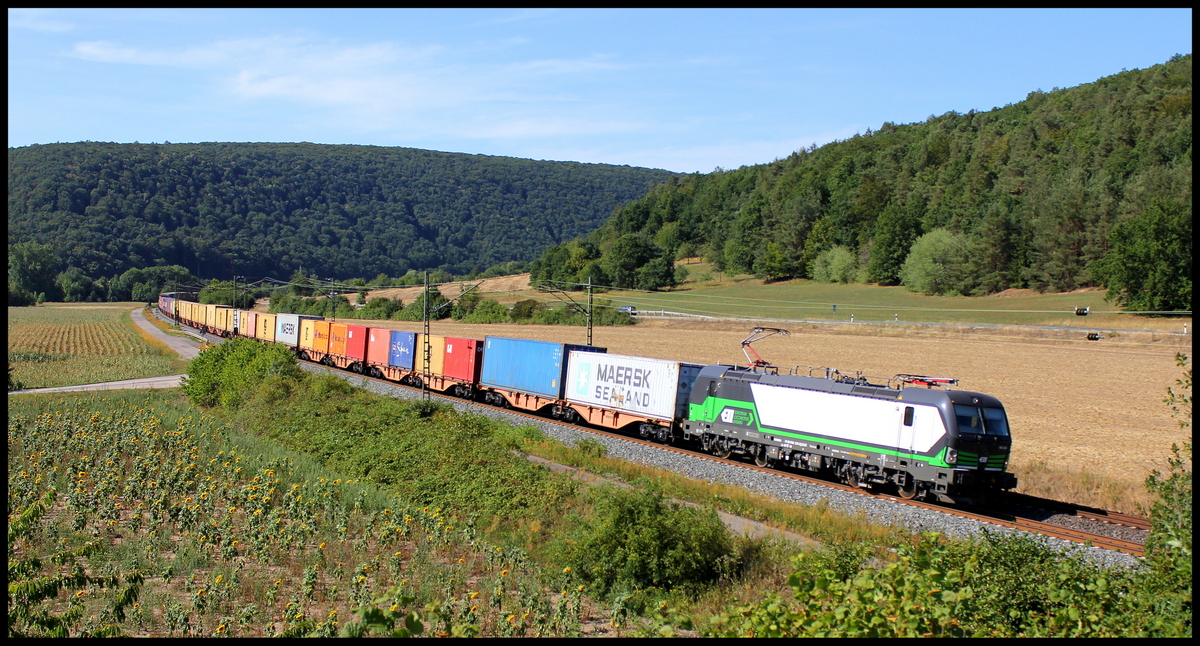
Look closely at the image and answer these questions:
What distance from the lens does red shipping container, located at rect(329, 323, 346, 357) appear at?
49.3 meters

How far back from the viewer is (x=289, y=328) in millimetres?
57062

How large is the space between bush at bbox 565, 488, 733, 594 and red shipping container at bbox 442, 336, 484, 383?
22968 mm

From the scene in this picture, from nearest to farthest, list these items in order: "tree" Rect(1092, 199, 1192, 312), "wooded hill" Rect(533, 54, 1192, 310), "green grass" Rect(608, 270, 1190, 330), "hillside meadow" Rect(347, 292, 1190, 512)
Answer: "hillside meadow" Rect(347, 292, 1190, 512) < "tree" Rect(1092, 199, 1192, 312) < "green grass" Rect(608, 270, 1190, 330) < "wooded hill" Rect(533, 54, 1192, 310)

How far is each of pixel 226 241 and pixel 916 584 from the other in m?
216

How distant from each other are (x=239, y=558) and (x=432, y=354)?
26.6 m

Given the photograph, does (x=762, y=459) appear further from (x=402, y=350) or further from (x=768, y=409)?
(x=402, y=350)

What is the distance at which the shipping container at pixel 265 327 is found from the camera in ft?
196

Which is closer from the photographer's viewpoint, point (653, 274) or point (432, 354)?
point (432, 354)

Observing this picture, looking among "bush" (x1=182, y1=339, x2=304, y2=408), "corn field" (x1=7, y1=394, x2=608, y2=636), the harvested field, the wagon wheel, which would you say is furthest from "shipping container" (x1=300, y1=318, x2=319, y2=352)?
the wagon wheel

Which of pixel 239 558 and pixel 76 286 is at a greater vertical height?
pixel 239 558

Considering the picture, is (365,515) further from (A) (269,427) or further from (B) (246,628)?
(A) (269,427)

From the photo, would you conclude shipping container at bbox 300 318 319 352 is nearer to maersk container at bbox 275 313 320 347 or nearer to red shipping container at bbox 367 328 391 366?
maersk container at bbox 275 313 320 347

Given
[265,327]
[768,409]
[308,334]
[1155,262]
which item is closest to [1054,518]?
[768,409]

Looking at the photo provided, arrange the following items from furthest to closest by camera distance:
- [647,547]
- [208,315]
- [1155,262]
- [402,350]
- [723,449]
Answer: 1. [208,315]
2. [1155,262]
3. [402,350]
4. [723,449]
5. [647,547]
